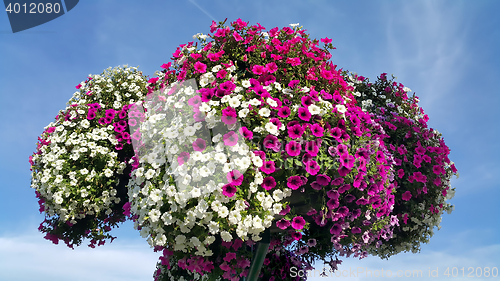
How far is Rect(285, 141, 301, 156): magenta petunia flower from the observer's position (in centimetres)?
420

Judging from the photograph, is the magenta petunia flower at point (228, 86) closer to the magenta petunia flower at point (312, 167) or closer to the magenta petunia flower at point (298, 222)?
the magenta petunia flower at point (312, 167)

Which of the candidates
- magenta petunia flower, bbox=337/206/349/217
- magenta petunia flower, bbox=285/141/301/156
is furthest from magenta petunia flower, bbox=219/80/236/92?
magenta petunia flower, bbox=337/206/349/217

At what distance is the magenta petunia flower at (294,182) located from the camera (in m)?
4.21

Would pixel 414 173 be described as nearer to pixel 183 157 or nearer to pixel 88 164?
pixel 183 157

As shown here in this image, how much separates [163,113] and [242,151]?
5.37 feet

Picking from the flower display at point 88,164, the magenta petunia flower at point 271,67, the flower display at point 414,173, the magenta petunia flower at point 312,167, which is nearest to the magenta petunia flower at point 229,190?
the magenta petunia flower at point 312,167

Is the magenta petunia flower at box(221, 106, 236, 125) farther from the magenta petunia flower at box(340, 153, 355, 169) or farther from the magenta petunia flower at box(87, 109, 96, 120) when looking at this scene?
the magenta petunia flower at box(87, 109, 96, 120)

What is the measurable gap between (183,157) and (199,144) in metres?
0.25

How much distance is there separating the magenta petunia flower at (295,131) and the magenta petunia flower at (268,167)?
41 centimetres

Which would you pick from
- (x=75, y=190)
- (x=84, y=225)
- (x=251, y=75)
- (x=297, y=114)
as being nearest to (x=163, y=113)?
(x=251, y=75)

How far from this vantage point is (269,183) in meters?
4.19

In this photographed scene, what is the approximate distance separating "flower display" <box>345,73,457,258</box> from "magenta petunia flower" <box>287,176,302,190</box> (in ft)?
10.3

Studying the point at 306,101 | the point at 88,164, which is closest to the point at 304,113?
the point at 306,101

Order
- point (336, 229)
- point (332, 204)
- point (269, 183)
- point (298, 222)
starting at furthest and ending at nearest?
point (336, 229), point (332, 204), point (298, 222), point (269, 183)
